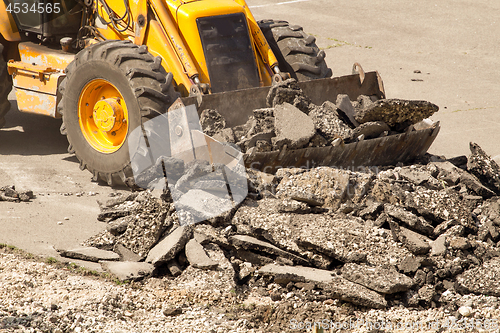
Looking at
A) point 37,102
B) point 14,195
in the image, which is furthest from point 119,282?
point 37,102

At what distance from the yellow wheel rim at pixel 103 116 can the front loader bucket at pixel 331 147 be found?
0.91 meters

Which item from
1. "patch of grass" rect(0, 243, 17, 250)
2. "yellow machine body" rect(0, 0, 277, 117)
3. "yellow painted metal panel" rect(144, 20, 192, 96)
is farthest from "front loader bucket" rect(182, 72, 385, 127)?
"patch of grass" rect(0, 243, 17, 250)

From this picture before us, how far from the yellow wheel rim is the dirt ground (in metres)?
0.53

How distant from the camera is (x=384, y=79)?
1192 cm

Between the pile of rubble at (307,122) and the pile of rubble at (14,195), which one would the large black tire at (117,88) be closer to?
the pile of rubble at (307,122)

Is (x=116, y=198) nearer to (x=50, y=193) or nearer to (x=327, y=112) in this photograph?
(x=50, y=193)

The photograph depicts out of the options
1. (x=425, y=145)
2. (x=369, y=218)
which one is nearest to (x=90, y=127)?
(x=369, y=218)

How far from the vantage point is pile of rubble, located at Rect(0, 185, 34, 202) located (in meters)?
5.58

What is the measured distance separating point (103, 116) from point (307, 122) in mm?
2317

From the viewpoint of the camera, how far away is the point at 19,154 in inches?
281

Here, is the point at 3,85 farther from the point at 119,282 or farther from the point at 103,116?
the point at 119,282

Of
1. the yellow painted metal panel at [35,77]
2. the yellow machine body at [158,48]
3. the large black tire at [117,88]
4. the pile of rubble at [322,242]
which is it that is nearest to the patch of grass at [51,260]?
the pile of rubble at [322,242]

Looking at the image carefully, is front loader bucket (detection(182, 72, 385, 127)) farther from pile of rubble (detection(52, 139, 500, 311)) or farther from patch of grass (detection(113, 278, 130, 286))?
patch of grass (detection(113, 278, 130, 286))

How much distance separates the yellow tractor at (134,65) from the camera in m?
5.71
